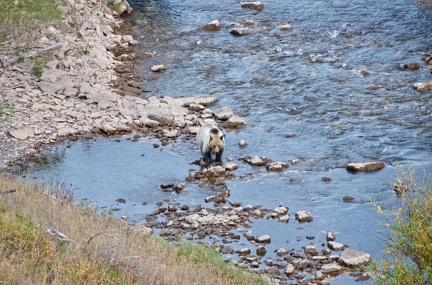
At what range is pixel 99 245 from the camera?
394 inches

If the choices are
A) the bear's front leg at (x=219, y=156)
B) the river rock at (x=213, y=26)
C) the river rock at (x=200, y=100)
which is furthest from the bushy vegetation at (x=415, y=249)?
the river rock at (x=213, y=26)

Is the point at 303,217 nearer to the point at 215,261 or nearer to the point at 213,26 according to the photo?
the point at 215,261

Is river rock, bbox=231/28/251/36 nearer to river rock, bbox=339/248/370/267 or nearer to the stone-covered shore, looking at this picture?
the stone-covered shore

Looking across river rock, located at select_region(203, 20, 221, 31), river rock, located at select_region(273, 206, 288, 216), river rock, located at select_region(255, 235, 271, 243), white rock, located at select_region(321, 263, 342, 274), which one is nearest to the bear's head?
river rock, located at select_region(273, 206, 288, 216)

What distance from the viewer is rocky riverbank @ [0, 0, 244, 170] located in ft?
61.6

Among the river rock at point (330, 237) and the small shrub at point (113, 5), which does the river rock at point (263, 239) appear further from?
the small shrub at point (113, 5)

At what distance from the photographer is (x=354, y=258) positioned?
12688 millimetres

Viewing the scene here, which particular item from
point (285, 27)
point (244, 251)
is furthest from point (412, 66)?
point (244, 251)

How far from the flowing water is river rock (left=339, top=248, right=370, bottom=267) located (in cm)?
27

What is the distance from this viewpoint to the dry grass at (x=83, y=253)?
8.80 meters

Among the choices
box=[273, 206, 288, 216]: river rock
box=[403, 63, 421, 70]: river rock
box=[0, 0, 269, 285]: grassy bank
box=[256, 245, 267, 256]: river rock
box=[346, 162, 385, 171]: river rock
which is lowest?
box=[273, 206, 288, 216]: river rock

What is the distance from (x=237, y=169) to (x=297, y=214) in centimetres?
272

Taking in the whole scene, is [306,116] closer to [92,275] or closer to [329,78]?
[329,78]

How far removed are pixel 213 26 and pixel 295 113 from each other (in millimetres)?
8027
